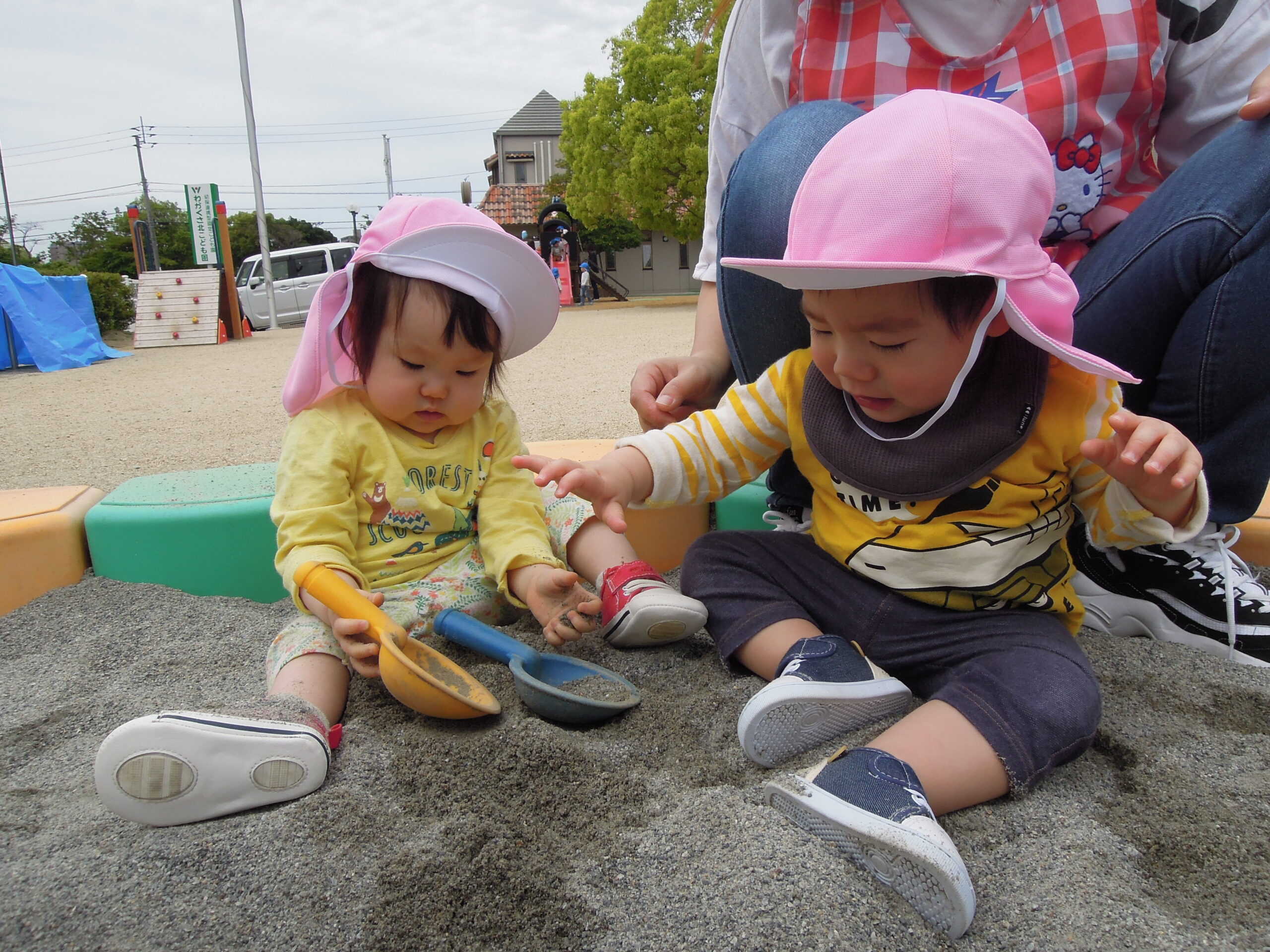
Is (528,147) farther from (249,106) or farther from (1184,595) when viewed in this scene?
(1184,595)

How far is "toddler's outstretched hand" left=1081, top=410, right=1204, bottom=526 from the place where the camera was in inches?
29.4

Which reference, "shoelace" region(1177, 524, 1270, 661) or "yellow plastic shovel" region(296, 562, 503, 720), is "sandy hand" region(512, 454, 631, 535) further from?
"shoelace" region(1177, 524, 1270, 661)

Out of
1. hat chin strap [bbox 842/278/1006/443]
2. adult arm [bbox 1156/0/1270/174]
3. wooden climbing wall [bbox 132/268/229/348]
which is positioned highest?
adult arm [bbox 1156/0/1270/174]

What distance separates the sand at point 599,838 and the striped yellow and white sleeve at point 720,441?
0.23m

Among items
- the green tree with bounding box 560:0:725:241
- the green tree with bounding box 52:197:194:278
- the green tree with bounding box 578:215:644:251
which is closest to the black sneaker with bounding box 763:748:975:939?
the green tree with bounding box 560:0:725:241

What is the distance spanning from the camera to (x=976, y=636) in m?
0.91

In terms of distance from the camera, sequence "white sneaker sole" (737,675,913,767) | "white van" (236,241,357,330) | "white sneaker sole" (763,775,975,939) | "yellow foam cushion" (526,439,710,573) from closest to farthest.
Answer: "white sneaker sole" (763,775,975,939), "white sneaker sole" (737,675,913,767), "yellow foam cushion" (526,439,710,573), "white van" (236,241,357,330)

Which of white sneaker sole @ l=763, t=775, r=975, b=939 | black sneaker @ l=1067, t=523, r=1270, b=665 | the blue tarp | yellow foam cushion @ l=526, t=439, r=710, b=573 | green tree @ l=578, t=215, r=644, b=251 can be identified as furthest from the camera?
green tree @ l=578, t=215, r=644, b=251

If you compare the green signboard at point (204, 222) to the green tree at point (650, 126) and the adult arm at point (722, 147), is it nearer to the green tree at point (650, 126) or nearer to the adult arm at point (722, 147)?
the green tree at point (650, 126)

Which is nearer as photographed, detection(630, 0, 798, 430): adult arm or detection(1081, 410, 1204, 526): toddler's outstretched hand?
detection(1081, 410, 1204, 526): toddler's outstretched hand

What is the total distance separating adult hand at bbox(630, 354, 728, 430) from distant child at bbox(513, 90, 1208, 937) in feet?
0.45

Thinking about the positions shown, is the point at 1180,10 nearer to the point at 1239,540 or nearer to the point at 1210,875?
the point at 1239,540

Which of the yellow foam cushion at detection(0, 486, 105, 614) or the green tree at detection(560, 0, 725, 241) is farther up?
the green tree at detection(560, 0, 725, 241)

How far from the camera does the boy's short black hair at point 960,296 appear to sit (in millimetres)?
809
